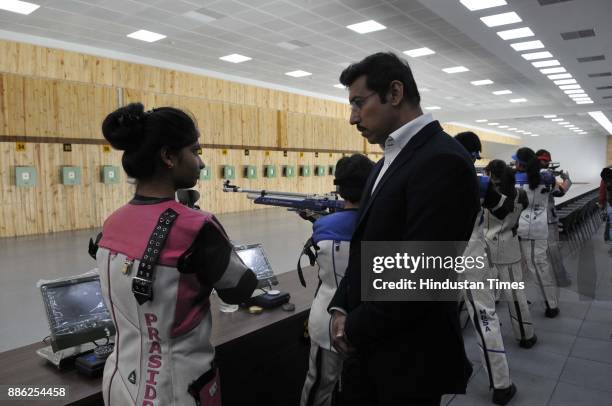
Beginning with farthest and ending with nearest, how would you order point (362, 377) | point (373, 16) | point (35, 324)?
point (373, 16) < point (35, 324) < point (362, 377)

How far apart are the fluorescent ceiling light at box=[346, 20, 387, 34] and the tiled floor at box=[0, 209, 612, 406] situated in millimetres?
4292

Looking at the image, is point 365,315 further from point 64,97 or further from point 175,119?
point 64,97

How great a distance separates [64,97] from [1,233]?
8.93 ft

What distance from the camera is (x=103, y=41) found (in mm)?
8867

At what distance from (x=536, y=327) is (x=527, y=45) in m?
7.30

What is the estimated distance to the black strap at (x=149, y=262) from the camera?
1102mm

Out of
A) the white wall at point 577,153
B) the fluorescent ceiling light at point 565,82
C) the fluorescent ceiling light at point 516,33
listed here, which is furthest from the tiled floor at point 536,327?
the white wall at point 577,153

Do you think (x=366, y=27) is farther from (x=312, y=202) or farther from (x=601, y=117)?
(x=601, y=117)

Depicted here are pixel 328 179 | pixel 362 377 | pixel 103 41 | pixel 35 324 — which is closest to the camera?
pixel 362 377

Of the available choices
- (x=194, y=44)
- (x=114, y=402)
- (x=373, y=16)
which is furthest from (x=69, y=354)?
(x=194, y=44)

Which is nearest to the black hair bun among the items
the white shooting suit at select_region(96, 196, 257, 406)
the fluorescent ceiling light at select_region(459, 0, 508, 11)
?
the white shooting suit at select_region(96, 196, 257, 406)

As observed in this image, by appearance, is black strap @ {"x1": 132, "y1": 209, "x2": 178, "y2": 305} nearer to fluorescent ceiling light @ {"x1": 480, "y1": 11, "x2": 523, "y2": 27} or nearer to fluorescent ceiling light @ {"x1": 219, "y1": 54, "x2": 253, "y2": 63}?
fluorescent ceiling light @ {"x1": 480, "y1": 11, "x2": 523, "y2": 27}

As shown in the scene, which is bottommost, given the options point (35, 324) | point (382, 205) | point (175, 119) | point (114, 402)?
point (35, 324)

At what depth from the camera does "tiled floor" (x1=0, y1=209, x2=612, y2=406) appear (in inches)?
106
